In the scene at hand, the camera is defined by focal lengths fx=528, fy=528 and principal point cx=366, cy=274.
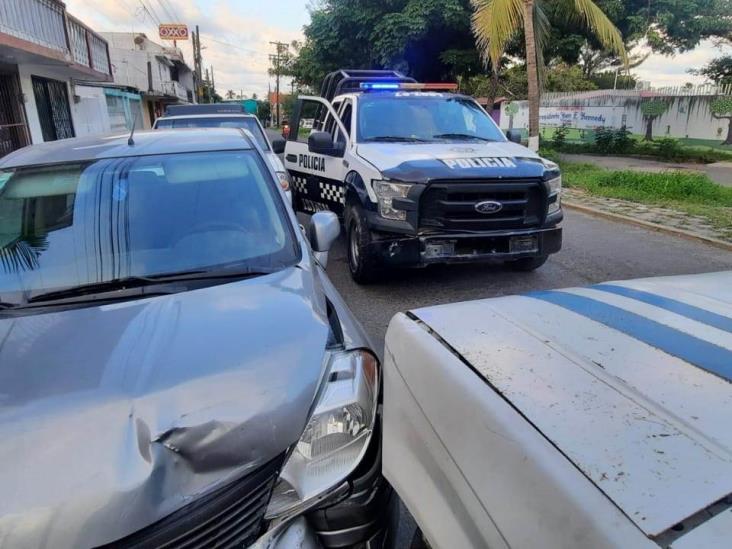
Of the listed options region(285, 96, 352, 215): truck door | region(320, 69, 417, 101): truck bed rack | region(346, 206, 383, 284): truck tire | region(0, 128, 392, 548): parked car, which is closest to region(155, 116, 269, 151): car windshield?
region(285, 96, 352, 215): truck door

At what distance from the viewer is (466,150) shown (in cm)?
504

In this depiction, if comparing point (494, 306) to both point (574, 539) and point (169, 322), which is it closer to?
point (574, 539)

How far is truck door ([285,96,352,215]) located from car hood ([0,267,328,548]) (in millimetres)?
3955

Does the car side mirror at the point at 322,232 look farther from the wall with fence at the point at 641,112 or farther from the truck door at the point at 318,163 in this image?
the wall with fence at the point at 641,112

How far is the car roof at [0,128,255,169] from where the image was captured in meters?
2.86

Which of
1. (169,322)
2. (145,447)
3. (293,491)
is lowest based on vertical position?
(293,491)

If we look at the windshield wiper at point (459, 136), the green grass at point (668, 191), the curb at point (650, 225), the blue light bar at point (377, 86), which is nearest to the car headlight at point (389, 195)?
the windshield wiper at point (459, 136)

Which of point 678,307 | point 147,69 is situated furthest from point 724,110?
point 147,69

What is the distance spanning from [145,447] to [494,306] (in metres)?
1.15

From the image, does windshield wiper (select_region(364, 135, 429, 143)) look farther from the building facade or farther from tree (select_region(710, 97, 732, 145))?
tree (select_region(710, 97, 732, 145))

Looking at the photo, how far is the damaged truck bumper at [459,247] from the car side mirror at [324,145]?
4.61 ft

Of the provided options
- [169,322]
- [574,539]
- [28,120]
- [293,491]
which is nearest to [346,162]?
[169,322]

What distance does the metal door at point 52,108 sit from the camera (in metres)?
13.7

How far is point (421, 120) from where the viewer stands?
584cm
